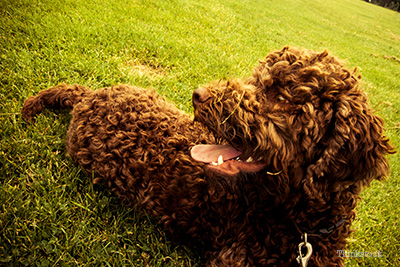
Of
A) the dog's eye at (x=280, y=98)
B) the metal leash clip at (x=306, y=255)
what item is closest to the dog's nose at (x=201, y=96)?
the dog's eye at (x=280, y=98)

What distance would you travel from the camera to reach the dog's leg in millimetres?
3248

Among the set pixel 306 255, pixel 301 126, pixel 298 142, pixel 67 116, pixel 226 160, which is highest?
pixel 301 126

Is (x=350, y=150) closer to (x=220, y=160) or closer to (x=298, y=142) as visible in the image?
(x=298, y=142)

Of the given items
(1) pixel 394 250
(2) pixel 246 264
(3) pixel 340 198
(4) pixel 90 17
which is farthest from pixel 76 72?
(1) pixel 394 250

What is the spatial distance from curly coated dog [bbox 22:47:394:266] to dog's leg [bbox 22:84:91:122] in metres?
0.51

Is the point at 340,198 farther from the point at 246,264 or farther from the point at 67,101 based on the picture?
the point at 67,101

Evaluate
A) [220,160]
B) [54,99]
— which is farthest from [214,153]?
[54,99]

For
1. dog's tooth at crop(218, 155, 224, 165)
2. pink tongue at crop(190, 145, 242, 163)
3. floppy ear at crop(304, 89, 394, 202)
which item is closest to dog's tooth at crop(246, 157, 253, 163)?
pink tongue at crop(190, 145, 242, 163)

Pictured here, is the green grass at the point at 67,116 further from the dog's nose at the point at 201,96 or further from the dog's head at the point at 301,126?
the dog's nose at the point at 201,96

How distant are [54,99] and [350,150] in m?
3.43

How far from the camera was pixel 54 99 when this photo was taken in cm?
329

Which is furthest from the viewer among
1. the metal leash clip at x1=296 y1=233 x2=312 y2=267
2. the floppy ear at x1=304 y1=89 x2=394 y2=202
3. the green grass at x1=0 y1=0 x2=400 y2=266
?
the green grass at x1=0 y1=0 x2=400 y2=266

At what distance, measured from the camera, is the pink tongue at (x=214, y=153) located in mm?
2148

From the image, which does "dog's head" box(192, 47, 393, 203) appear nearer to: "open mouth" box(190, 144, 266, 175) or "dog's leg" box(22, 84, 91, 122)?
"open mouth" box(190, 144, 266, 175)
